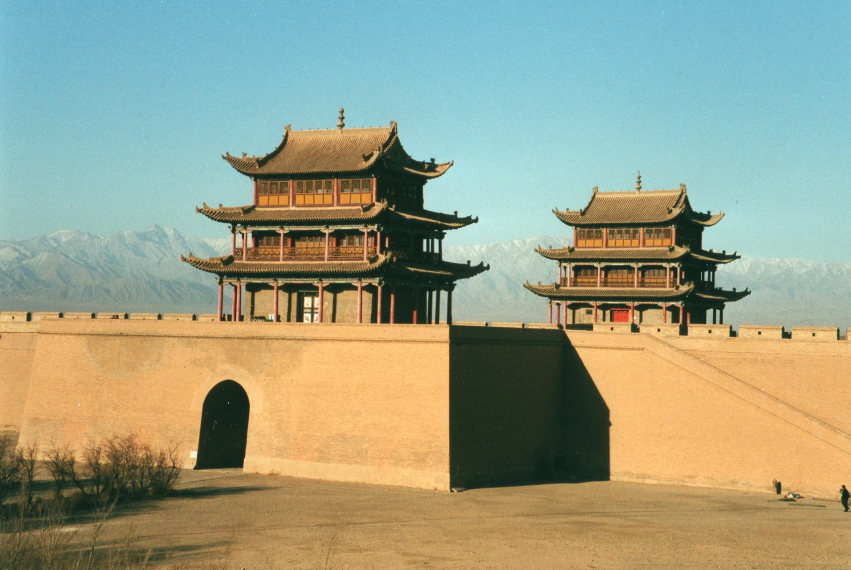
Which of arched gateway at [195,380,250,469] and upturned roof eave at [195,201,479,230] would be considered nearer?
arched gateway at [195,380,250,469]

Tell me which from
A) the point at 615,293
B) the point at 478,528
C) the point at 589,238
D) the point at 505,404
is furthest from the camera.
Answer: the point at 589,238

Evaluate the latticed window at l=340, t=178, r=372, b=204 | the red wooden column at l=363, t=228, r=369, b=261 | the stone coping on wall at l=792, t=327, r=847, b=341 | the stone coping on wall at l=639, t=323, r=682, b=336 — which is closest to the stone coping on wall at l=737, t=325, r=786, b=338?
the stone coping on wall at l=792, t=327, r=847, b=341

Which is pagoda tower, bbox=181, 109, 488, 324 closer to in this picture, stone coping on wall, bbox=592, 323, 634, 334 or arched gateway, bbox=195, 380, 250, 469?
arched gateway, bbox=195, 380, 250, 469

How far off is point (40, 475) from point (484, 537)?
66.5 feet

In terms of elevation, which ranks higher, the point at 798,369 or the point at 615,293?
the point at 615,293

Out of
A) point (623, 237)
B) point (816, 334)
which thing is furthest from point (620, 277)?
point (816, 334)

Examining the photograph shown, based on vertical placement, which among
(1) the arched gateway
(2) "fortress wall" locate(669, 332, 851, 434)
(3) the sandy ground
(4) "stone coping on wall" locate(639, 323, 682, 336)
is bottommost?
(3) the sandy ground

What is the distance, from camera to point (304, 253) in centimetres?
5088

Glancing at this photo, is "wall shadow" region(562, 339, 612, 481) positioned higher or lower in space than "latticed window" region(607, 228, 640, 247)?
lower

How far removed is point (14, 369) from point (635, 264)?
107 feet

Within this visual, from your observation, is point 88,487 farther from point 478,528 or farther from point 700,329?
point 700,329

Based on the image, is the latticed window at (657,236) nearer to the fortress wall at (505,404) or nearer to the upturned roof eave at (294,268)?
the fortress wall at (505,404)

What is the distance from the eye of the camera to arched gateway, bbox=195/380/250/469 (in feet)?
150

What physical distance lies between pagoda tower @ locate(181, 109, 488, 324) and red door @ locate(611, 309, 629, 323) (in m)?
10.8
